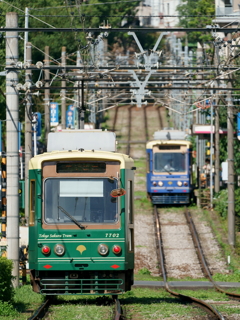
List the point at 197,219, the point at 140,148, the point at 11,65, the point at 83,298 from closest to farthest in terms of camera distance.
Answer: the point at 83,298
the point at 11,65
the point at 197,219
the point at 140,148

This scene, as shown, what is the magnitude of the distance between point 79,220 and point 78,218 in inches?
1.7

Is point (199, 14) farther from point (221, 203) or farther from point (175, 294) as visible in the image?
point (175, 294)

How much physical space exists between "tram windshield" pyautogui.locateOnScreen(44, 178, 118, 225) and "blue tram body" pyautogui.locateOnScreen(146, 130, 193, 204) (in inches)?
780

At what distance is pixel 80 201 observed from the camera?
49.7ft

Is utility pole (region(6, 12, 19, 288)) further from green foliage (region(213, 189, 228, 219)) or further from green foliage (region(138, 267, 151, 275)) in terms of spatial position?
green foliage (region(213, 189, 228, 219))

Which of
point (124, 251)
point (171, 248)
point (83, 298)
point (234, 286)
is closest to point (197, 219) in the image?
point (171, 248)

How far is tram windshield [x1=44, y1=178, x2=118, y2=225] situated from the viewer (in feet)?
49.8

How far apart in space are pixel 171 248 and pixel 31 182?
45.8ft

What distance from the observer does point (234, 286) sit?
73.4 ft

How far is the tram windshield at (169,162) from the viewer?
115 feet

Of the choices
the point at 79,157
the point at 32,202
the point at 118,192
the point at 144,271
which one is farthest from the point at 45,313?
the point at 144,271

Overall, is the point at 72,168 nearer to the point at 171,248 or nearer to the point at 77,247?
the point at 77,247

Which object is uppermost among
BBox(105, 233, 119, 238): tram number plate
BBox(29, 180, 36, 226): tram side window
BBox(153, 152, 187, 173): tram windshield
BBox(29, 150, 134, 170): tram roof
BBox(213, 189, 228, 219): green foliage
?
BBox(29, 150, 134, 170): tram roof

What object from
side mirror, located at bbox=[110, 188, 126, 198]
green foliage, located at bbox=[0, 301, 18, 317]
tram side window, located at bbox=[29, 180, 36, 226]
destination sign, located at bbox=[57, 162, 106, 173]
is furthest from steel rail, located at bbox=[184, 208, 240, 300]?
green foliage, located at bbox=[0, 301, 18, 317]
